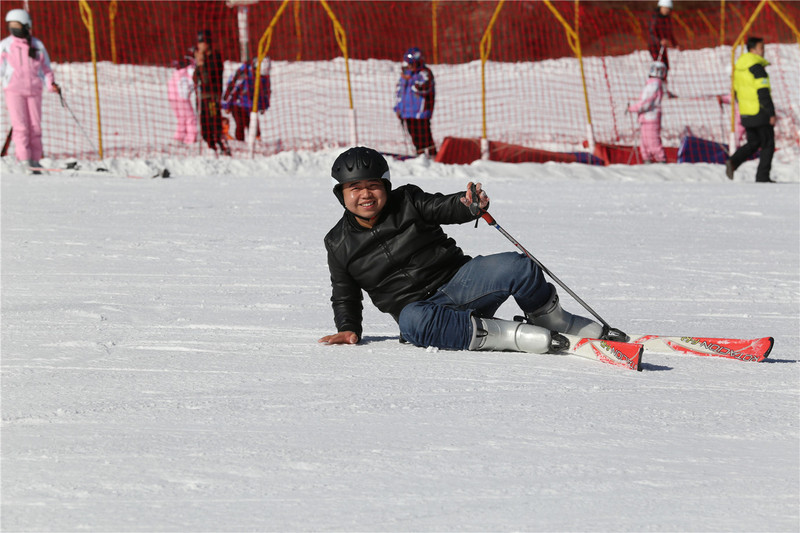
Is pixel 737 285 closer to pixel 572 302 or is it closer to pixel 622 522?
pixel 572 302

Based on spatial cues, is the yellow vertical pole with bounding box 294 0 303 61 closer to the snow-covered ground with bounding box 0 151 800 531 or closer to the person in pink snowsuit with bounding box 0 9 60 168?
the person in pink snowsuit with bounding box 0 9 60 168

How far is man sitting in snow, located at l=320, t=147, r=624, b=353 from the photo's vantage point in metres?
4.44

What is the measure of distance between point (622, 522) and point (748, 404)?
1397 millimetres

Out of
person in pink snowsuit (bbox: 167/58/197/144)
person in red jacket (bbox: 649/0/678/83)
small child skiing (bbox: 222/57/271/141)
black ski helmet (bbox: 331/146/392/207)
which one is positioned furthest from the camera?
person in pink snowsuit (bbox: 167/58/197/144)

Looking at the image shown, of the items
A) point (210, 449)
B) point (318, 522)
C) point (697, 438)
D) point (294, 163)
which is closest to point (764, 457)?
point (697, 438)

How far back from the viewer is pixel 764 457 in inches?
123

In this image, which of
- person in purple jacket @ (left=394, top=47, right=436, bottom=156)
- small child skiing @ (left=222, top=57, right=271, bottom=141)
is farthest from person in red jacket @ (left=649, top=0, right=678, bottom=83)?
small child skiing @ (left=222, top=57, right=271, bottom=141)

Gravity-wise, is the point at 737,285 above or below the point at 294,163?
below

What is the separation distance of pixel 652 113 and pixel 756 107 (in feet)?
6.80

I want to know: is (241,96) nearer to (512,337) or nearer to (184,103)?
(184,103)

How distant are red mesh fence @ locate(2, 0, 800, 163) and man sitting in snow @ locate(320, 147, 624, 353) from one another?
12217mm

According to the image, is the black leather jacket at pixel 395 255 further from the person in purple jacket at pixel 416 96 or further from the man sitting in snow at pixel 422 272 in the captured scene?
the person in purple jacket at pixel 416 96

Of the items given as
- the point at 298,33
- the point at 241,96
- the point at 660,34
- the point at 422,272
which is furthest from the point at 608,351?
the point at 298,33

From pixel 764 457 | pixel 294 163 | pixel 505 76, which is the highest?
pixel 505 76
